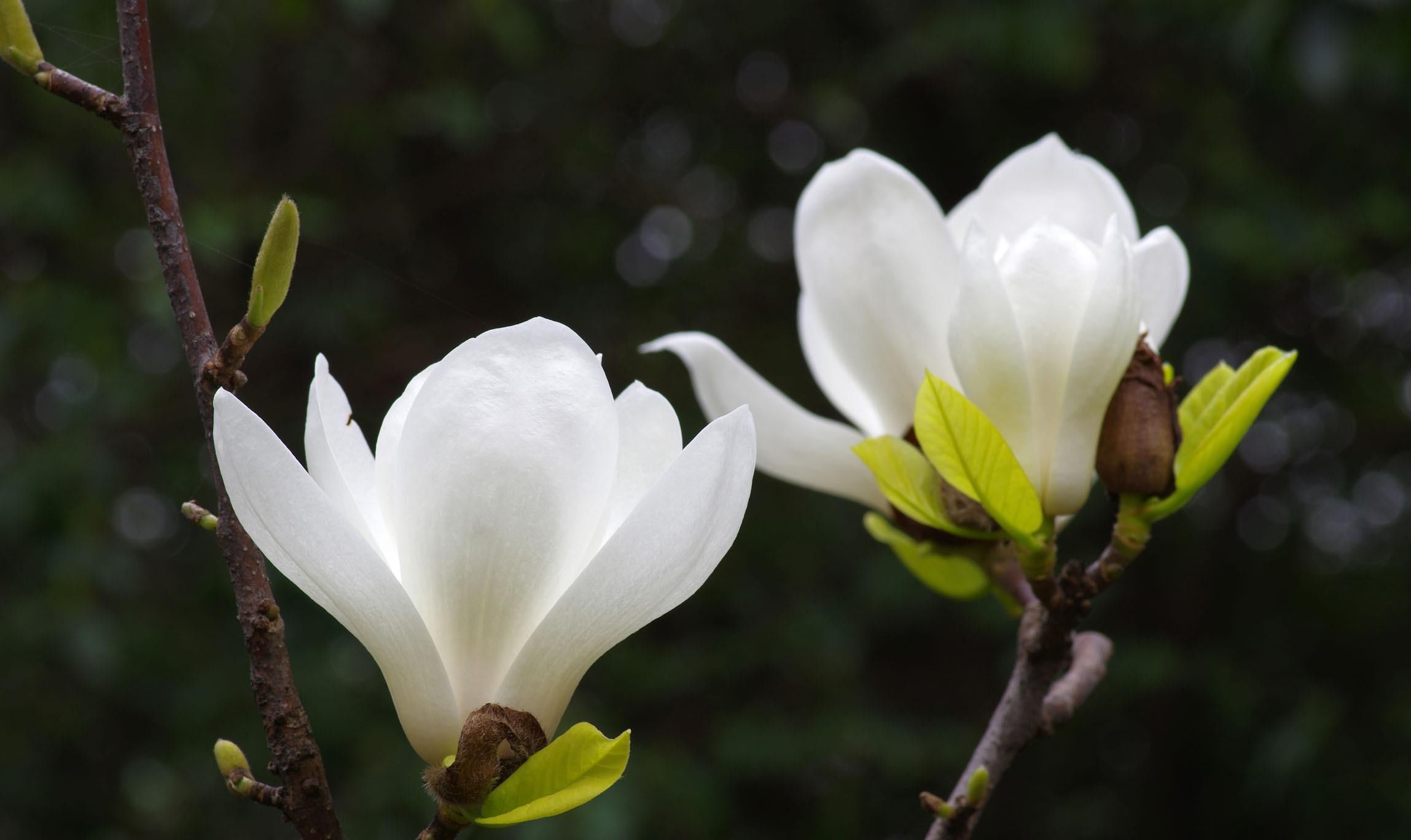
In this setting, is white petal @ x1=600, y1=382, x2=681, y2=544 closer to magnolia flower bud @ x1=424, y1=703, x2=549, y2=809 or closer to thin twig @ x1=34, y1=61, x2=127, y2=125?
magnolia flower bud @ x1=424, y1=703, x2=549, y2=809

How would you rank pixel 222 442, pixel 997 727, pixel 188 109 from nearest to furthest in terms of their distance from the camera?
pixel 222 442
pixel 997 727
pixel 188 109

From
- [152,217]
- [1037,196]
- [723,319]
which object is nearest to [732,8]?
[723,319]

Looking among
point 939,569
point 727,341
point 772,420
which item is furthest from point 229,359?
point 727,341

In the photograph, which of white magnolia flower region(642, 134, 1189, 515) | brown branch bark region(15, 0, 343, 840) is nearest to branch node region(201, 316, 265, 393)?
brown branch bark region(15, 0, 343, 840)

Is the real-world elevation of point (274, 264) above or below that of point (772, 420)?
above

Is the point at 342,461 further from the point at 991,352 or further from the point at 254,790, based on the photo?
the point at 991,352

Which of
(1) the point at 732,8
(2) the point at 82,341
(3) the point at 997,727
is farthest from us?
(1) the point at 732,8

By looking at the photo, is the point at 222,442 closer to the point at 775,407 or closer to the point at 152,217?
the point at 152,217
